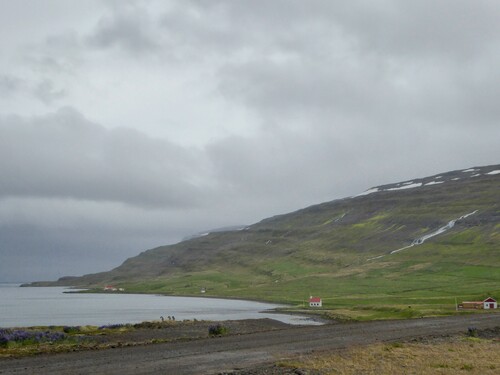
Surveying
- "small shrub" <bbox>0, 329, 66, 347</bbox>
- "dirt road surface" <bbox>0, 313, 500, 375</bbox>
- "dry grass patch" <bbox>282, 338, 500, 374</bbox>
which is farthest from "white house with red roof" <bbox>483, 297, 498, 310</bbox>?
"small shrub" <bbox>0, 329, 66, 347</bbox>

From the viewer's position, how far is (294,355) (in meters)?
31.2

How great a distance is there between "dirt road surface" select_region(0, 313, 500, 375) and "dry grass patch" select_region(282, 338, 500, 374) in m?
2.61

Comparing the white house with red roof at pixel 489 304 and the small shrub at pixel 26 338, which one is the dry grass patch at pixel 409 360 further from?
the white house with red roof at pixel 489 304


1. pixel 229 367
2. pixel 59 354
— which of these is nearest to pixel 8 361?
pixel 59 354

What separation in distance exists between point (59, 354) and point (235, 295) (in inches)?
6653

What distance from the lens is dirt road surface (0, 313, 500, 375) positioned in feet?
86.9

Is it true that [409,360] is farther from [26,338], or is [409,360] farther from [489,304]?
[489,304]

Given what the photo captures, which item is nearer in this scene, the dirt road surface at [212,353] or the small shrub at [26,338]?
the dirt road surface at [212,353]

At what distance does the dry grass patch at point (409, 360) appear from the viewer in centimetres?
2544

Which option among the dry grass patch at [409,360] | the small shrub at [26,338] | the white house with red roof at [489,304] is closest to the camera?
the dry grass patch at [409,360]

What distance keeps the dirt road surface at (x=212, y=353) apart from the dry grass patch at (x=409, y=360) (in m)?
2.61

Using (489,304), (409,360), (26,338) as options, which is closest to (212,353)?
(409,360)

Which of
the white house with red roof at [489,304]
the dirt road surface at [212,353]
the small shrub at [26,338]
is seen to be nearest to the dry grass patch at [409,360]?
the dirt road surface at [212,353]

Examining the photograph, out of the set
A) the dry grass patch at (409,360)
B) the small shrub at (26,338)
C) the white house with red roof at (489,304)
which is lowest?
the white house with red roof at (489,304)
